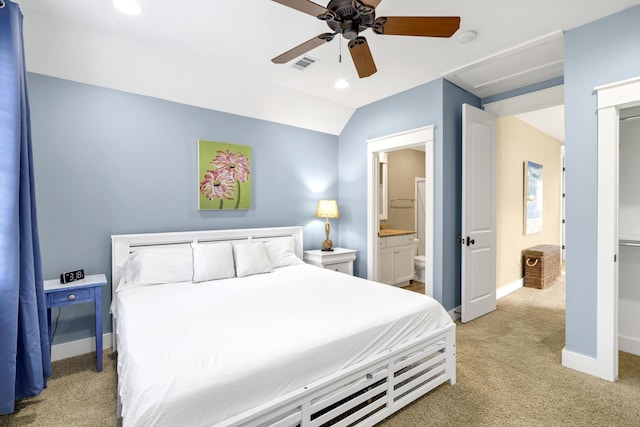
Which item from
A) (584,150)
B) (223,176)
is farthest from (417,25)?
(223,176)

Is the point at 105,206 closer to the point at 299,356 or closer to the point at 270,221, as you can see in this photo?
the point at 270,221

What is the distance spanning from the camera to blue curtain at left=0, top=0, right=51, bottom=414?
191 cm

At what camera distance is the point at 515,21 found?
2.35 meters

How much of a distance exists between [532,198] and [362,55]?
4.60 meters

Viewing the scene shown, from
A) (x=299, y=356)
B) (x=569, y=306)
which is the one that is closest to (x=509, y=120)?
(x=569, y=306)

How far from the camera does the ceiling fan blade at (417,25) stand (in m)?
1.67

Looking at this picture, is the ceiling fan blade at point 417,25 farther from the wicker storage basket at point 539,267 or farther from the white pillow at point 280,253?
the wicker storage basket at point 539,267

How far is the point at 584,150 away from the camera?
2.39 meters

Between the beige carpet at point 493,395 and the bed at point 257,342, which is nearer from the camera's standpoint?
the bed at point 257,342

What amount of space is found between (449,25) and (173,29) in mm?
2077

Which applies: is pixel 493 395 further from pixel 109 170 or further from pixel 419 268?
pixel 109 170

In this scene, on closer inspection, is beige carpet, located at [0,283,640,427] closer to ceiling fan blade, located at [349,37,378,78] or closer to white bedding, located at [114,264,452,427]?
white bedding, located at [114,264,452,427]

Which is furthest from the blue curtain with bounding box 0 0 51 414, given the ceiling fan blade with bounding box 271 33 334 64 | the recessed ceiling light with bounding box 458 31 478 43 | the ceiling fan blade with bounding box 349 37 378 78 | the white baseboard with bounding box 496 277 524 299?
the white baseboard with bounding box 496 277 524 299

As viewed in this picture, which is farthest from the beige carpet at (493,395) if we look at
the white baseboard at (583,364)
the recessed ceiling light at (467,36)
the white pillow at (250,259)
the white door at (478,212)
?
the recessed ceiling light at (467,36)
